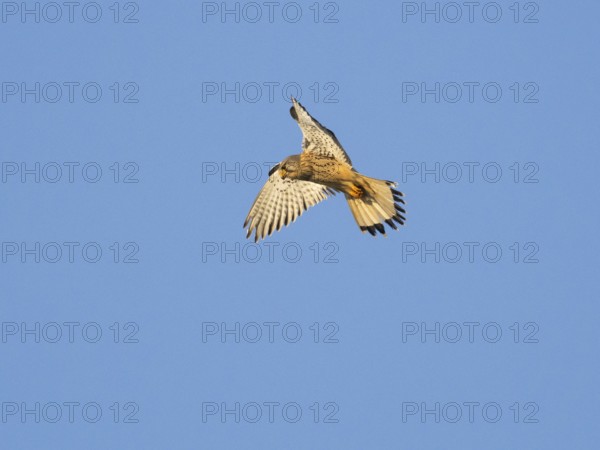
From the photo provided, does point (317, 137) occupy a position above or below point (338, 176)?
above

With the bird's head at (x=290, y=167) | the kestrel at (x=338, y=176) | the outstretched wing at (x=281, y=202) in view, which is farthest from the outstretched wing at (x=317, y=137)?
the outstretched wing at (x=281, y=202)

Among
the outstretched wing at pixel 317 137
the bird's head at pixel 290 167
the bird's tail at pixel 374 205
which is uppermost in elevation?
the outstretched wing at pixel 317 137

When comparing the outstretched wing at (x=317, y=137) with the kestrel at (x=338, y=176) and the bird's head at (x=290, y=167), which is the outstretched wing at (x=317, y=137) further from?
the bird's head at (x=290, y=167)

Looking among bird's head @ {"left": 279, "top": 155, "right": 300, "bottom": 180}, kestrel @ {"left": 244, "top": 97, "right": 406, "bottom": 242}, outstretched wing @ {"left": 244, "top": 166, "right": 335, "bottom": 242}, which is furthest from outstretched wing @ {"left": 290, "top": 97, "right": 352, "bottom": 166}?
outstretched wing @ {"left": 244, "top": 166, "right": 335, "bottom": 242}

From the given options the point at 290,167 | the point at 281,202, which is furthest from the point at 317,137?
the point at 281,202

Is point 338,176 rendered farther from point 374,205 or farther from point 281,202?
point 281,202

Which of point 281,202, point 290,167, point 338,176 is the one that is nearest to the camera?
point 338,176

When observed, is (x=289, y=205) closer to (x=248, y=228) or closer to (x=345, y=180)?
(x=248, y=228)
